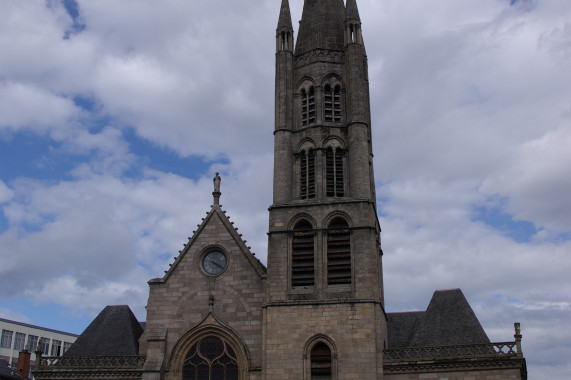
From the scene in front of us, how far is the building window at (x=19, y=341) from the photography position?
71312 mm

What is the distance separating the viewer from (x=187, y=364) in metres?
30.8

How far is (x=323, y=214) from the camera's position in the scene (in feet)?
105

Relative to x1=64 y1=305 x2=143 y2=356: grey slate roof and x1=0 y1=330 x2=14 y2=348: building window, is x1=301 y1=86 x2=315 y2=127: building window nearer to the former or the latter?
x1=64 y1=305 x2=143 y2=356: grey slate roof

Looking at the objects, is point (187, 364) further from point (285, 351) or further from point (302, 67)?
point (302, 67)

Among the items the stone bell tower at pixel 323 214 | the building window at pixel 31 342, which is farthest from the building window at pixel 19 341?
the stone bell tower at pixel 323 214

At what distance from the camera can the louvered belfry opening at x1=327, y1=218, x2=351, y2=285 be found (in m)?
30.9

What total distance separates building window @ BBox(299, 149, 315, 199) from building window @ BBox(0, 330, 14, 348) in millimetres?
48506

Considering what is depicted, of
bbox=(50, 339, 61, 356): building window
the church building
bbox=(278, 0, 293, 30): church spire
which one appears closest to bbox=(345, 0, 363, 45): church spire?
the church building

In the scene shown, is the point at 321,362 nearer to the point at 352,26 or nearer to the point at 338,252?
the point at 338,252

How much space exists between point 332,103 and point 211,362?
14.3 m

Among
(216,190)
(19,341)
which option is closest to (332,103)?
(216,190)

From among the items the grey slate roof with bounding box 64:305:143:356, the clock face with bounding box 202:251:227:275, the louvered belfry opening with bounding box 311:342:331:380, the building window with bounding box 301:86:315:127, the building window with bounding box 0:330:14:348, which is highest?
the building window with bounding box 301:86:315:127

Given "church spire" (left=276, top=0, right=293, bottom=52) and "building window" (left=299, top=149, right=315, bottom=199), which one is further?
"church spire" (left=276, top=0, right=293, bottom=52)

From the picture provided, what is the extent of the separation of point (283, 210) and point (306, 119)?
547 cm
